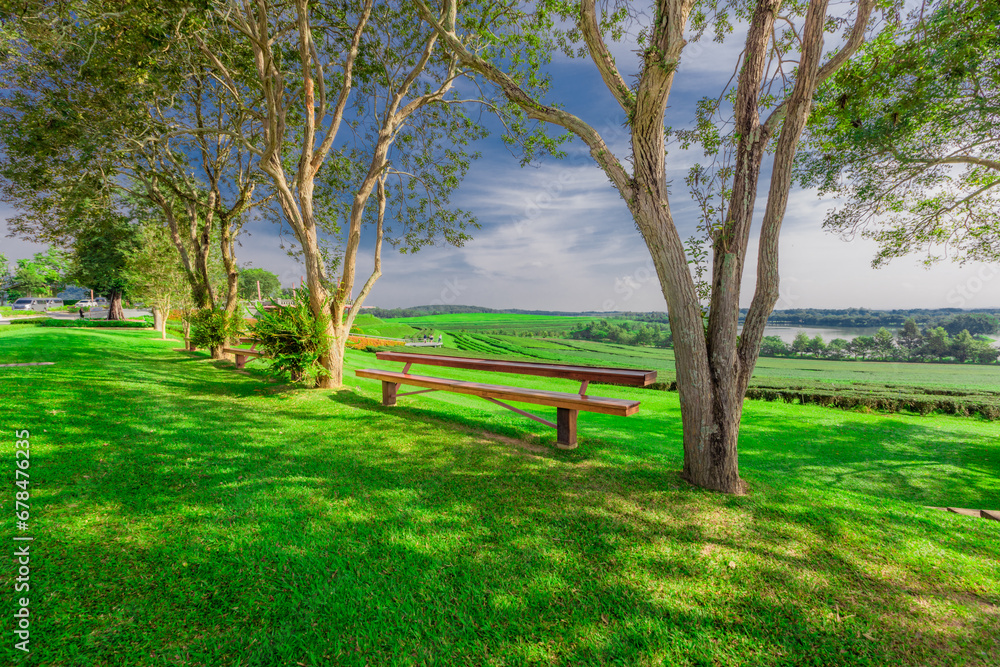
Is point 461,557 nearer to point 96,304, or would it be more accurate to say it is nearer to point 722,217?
point 722,217

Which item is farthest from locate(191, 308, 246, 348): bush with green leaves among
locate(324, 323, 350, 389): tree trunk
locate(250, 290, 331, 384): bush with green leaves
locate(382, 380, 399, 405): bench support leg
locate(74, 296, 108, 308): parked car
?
locate(74, 296, 108, 308): parked car

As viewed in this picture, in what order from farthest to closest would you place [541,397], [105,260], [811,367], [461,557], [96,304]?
[96,304], [105,260], [811,367], [541,397], [461,557]

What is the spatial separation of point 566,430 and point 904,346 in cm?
2746

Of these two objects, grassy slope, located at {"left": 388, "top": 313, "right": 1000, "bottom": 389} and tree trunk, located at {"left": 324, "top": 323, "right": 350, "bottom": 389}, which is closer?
tree trunk, located at {"left": 324, "top": 323, "right": 350, "bottom": 389}

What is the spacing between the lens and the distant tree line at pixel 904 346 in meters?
18.2

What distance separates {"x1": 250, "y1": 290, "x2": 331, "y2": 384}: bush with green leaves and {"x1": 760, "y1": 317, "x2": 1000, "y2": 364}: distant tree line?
2165 cm

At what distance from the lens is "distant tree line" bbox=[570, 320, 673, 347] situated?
25.2 metres

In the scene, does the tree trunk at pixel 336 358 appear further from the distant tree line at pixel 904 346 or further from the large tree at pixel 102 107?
the distant tree line at pixel 904 346

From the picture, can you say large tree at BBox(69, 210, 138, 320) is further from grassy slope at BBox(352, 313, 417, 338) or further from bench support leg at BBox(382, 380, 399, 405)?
bench support leg at BBox(382, 380, 399, 405)

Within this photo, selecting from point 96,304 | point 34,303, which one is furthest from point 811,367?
point 34,303

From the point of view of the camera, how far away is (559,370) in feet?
15.7

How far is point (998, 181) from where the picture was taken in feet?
23.5
